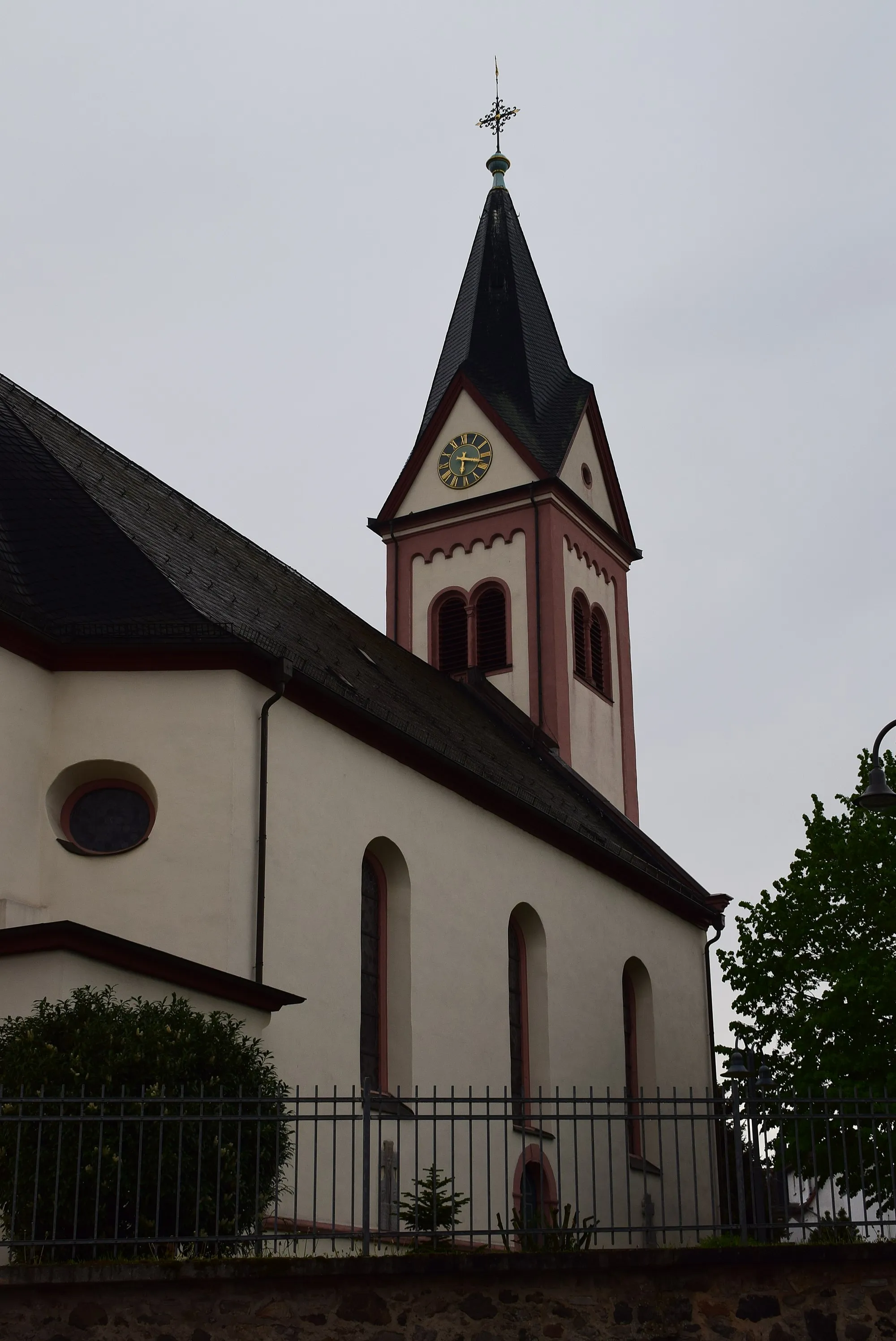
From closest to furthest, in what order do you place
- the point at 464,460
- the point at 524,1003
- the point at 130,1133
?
the point at 130,1133
the point at 524,1003
the point at 464,460

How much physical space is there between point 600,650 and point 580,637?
3.48 feet

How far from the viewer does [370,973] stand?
18578mm

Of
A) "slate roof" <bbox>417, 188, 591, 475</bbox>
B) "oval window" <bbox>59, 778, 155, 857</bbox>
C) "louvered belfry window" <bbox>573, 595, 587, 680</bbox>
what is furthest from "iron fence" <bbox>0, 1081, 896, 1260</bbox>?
"slate roof" <bbox>417, 188, 591, 475</bbox>

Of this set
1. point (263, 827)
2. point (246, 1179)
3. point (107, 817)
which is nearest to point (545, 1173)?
point (263, 827)

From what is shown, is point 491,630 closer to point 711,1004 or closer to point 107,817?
point 711,1004

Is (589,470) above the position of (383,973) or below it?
above

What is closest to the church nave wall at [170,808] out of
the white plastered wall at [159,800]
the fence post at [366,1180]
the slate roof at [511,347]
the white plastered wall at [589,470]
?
the white plastered wall at [159,800]

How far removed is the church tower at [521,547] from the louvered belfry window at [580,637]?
42 mm

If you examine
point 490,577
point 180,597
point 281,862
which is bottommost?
point 281,862

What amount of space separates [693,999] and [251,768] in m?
13.5

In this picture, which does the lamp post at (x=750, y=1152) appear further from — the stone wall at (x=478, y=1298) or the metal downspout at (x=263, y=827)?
the metal downspout at (x=263, y=827)

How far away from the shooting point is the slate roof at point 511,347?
34.3 metres

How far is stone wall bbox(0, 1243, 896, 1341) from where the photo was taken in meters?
9.78

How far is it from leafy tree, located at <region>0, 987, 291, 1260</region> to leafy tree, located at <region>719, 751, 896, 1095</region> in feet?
34.7
